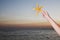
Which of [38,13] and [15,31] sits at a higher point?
[38,13]

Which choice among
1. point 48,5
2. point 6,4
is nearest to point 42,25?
point 48,5

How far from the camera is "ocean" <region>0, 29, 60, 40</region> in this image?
1358mm

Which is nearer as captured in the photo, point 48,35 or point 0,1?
point 48,35

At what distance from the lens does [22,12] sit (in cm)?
145

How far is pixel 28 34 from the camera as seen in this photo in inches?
54.1

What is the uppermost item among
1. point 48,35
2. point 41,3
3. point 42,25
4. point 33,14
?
point 41,3

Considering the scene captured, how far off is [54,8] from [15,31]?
0.55m

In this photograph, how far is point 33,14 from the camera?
1414mm

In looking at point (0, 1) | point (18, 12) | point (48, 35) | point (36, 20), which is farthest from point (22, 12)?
point (48, 35)

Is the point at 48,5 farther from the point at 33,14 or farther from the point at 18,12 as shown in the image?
the point at 18,12

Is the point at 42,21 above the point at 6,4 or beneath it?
beneath

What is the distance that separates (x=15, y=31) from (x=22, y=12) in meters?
0.25

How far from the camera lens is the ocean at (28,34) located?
1358 mm

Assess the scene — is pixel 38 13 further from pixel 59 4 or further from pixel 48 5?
pixel 59 4
